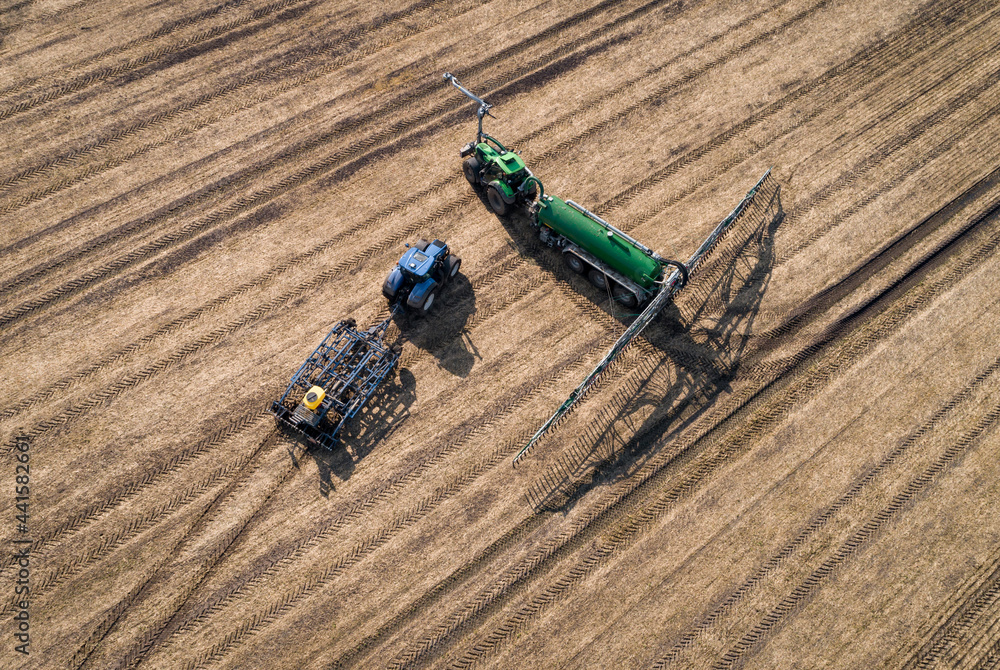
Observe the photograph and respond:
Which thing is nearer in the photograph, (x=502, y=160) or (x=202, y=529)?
(x=202, y=529)

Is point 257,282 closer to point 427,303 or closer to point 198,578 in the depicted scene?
point 427,303

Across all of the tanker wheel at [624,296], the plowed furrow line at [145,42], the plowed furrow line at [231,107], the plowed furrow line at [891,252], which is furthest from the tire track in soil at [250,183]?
the plowed furrow line at [891,252]

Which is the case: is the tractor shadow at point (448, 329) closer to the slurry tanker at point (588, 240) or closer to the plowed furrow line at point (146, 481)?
the slurry tanker at point (588, 240)

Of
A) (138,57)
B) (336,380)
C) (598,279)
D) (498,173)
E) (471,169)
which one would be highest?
(138,57)

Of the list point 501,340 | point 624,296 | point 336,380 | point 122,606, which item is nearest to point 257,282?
point 336,380

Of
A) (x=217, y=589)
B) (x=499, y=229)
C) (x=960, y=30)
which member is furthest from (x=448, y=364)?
(x=960, y=30)

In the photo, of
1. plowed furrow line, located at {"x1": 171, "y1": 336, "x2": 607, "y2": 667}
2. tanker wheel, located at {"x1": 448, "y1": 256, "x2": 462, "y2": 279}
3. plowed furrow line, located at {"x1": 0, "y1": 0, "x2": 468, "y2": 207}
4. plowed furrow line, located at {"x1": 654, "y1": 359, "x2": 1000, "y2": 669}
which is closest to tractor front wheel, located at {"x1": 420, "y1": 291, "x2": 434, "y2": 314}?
tanker wheel, located at {"x1": 448, "y1": 256, "x2": 462, "y2": 279}
